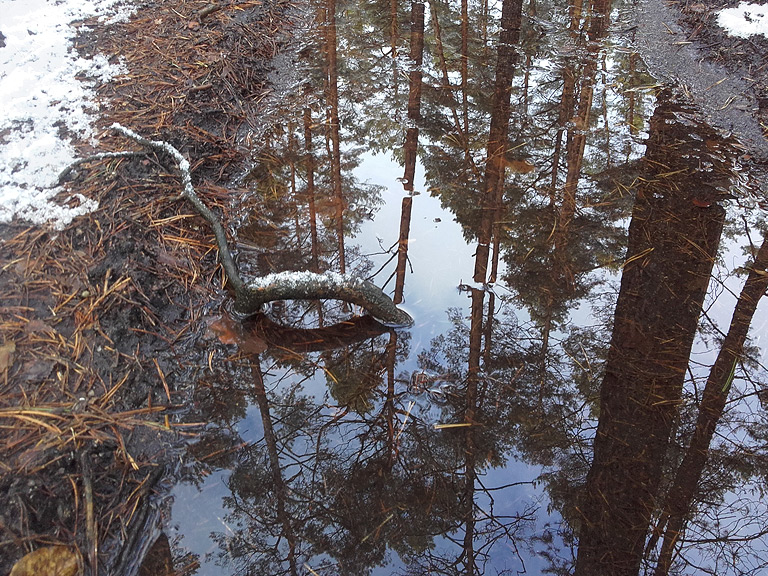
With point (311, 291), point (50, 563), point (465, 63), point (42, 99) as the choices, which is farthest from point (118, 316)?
point (465, 63)

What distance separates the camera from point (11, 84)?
4.00 metres

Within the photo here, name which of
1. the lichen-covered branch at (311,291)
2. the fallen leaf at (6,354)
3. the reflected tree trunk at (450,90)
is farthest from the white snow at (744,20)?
the fallen leaf at (6,354)

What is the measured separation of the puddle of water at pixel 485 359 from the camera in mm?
1969

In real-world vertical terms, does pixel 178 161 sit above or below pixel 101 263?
above

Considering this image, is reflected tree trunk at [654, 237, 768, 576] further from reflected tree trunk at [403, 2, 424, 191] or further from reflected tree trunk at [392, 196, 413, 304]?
reflected tree trunk at [403, 2, 424, 191]

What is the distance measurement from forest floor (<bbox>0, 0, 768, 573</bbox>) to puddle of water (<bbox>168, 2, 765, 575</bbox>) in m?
0.22

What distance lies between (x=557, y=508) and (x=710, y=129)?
334 cm

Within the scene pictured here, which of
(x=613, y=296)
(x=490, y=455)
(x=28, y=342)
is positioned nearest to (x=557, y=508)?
(x=490, y=455)

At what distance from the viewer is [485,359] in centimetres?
260

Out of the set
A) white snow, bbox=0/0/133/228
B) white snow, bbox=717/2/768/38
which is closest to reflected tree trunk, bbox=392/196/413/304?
white snow, bbox=0/0/133/228

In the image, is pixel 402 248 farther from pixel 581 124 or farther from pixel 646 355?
pixel 581 124

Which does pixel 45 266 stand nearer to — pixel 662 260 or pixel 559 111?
pixel 662 260

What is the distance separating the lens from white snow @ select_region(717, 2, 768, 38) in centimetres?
504

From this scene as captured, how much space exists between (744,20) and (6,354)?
6472 millimetres
